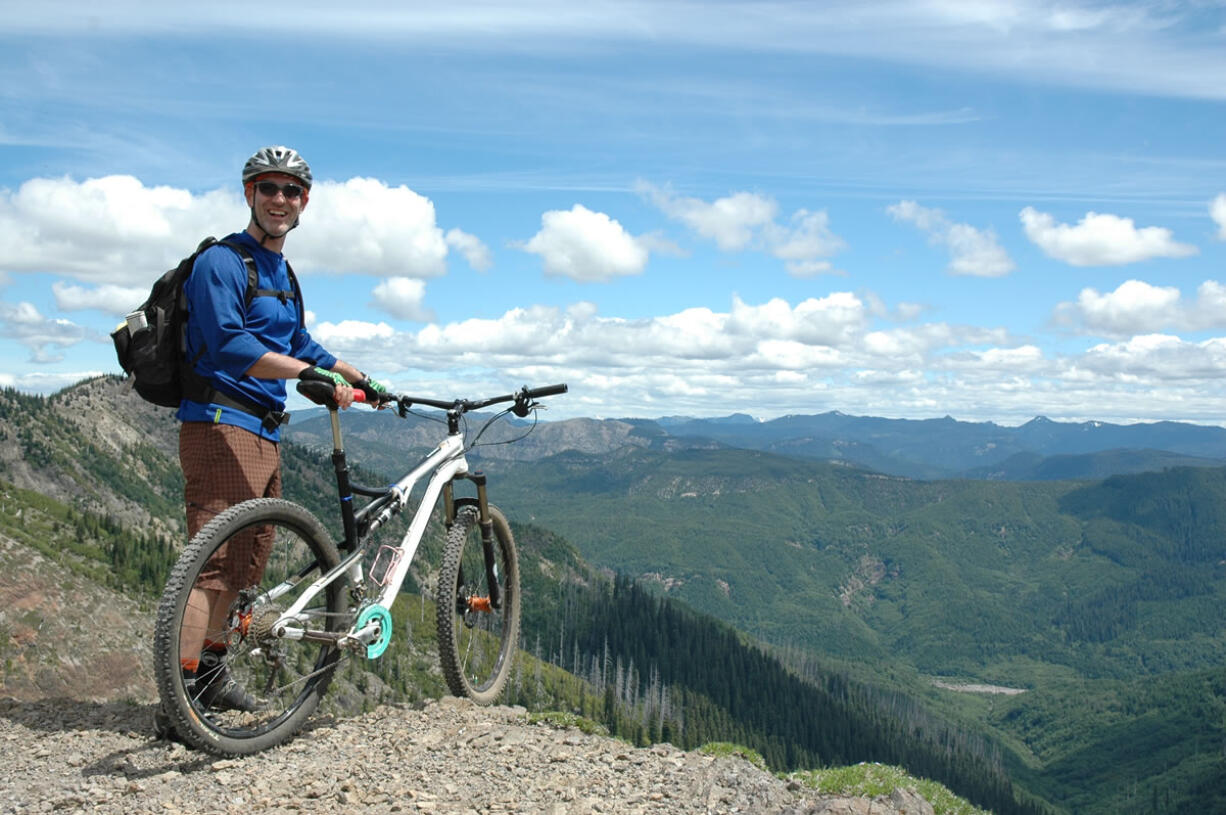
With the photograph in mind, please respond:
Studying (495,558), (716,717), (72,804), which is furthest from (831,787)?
(716,717)

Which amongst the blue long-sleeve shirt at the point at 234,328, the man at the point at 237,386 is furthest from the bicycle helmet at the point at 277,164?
the blue long-sleeve shirt at the point at 234,328

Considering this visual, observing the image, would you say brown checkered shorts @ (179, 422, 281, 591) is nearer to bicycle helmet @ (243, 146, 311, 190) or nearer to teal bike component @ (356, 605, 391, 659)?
teal bike component @ (356, 605, 391, 659)

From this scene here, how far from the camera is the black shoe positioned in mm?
7133

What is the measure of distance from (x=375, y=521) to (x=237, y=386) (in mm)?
1705

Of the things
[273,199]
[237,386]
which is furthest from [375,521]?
[273,199]

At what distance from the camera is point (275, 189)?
794cm

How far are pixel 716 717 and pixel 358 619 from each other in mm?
201459

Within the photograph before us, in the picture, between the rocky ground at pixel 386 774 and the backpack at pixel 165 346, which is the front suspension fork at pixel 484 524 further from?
the backpack at pixel 165 346

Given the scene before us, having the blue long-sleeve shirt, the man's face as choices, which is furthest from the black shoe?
the man's face

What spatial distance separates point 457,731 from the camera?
8.45m

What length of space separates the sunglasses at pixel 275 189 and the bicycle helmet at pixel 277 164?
0.09 metres

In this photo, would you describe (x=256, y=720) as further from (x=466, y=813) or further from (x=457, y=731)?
(x=466, y=813)

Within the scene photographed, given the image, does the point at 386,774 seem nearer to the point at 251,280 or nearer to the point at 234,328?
the point at 234,328

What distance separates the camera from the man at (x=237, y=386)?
7148 millimetres
